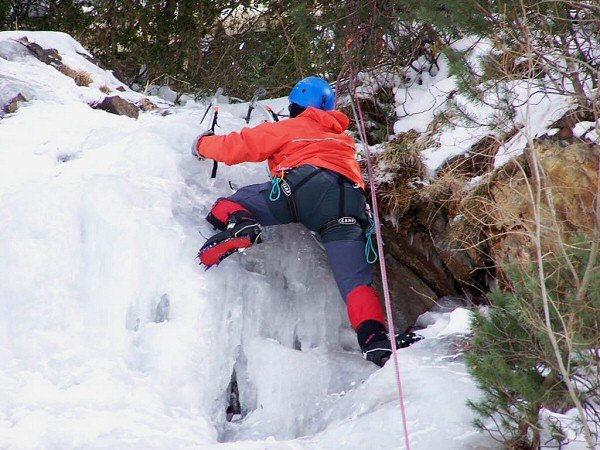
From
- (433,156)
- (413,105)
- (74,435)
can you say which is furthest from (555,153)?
(74,435)

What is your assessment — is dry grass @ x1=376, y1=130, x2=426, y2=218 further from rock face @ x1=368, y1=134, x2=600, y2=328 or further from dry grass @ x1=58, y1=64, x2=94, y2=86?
dry grass @ x1=58, y1=64, x2=94, y2=86

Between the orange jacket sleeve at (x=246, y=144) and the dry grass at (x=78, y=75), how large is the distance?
87.5 inches

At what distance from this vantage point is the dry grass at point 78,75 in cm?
638

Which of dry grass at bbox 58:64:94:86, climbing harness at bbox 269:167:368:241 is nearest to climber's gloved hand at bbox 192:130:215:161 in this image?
climbing harness at bbox 269:167:368:241

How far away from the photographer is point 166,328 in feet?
12.8

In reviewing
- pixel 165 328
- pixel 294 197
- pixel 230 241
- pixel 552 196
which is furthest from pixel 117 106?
pixel 552 196

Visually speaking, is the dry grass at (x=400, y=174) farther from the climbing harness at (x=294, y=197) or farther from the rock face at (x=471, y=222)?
the climbing harness at (x=294, y=197)

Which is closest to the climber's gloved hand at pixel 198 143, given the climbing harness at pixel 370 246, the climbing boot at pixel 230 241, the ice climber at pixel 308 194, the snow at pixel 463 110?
the ice climber at pixel 308 194

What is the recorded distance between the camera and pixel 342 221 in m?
4.46

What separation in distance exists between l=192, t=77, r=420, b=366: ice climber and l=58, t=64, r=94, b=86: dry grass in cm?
211

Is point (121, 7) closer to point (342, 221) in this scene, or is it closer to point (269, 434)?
point (342, 221)

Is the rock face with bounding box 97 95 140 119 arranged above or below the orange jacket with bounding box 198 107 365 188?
above

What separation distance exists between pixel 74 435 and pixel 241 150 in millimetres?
2055

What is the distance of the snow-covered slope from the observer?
3326 millimetres
